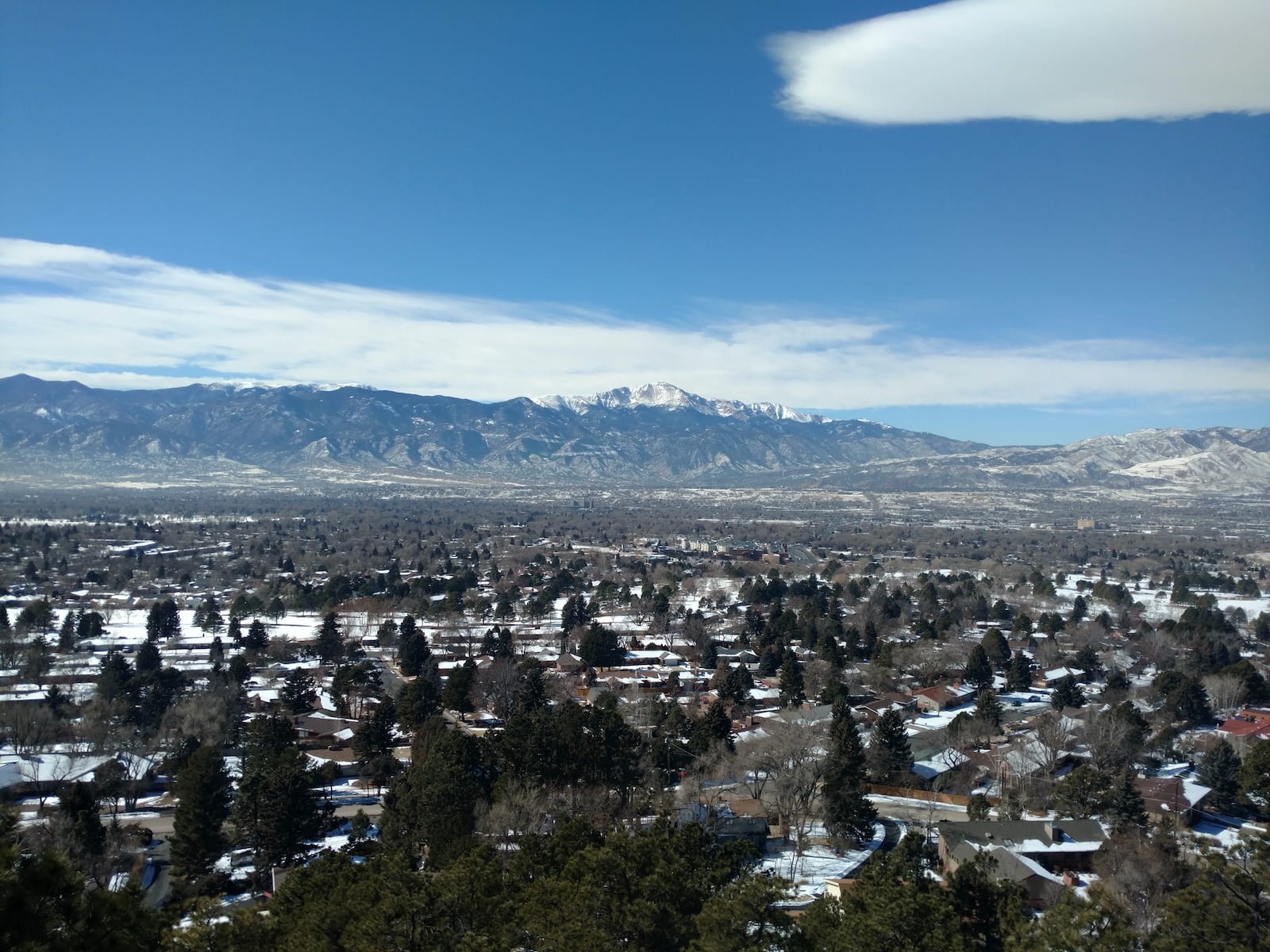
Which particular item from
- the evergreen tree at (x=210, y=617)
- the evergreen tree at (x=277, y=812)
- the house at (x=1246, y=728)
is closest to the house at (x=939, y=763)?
the house at (x=1246, y=728)

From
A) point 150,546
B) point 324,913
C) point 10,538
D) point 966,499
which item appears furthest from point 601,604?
point 966,499

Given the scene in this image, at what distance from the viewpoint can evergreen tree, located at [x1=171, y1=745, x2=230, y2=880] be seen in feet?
56.3

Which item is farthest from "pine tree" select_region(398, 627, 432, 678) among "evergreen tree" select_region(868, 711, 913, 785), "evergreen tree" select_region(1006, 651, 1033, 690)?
"evergreen tree" select_region(1006, 651, 1033, 690)

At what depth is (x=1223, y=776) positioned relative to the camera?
872 inches

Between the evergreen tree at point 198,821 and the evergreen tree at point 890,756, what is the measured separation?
16729 mm

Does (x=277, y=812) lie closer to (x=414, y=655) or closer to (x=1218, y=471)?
(x=414, y=655)

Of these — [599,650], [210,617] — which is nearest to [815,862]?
[599,650]

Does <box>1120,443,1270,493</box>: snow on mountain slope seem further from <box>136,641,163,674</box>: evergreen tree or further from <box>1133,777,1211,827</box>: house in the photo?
<box>136,641,163,674</box>: evergreen tree

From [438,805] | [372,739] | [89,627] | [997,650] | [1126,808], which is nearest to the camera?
[438,805]

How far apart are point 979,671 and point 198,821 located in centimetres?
2835

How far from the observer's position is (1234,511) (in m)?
131

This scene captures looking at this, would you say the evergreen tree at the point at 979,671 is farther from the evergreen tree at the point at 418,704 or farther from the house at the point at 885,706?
the evergreen tree at the point at 418,704

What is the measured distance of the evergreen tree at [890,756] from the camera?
2389cm

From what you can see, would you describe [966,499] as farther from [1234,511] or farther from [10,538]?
[10,538]
